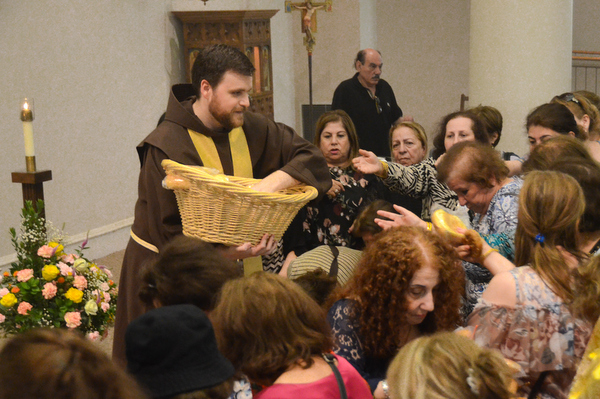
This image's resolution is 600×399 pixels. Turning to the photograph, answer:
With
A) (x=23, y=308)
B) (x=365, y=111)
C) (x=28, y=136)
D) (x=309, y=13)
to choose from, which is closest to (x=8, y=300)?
(x=23, y=308)

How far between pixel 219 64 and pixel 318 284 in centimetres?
100

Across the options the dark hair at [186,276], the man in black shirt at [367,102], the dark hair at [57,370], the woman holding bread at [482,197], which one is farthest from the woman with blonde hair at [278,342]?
the man in black shirt at [367,102]

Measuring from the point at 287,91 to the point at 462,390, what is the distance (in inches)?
350

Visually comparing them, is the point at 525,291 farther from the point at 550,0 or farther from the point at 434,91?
the point at 434,91

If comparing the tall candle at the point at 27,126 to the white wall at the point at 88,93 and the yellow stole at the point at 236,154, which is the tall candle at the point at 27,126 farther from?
the white wall at the point at 88,93

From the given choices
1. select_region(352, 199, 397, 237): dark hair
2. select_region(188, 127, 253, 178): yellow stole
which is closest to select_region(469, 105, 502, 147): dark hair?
select_region(352, 199, 397, 237): dark hair

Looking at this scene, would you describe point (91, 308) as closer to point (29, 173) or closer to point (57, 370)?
point (29, 173)

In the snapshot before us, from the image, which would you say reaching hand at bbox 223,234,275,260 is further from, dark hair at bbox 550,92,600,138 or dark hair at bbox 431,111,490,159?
dark hair at bbox 550,92,600,138

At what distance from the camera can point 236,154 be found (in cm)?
296

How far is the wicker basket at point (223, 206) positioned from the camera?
2.36 metres

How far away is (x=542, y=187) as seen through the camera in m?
2.09

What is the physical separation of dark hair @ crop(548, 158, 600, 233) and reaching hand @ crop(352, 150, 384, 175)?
1.00 meters

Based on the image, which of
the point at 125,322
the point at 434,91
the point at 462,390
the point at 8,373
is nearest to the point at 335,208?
the point at 125,322

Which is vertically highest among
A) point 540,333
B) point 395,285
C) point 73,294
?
point 395,285
